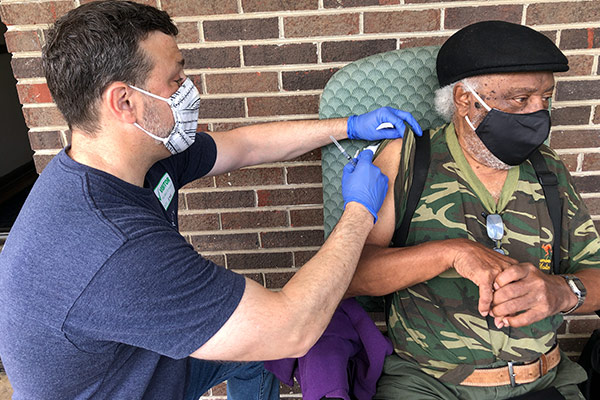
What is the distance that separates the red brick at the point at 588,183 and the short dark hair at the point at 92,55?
72.1 inches

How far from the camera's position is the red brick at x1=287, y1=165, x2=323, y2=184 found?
2.10 metres

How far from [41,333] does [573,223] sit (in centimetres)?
155

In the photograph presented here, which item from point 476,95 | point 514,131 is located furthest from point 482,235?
point 476,95

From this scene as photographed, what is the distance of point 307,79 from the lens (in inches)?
77.2

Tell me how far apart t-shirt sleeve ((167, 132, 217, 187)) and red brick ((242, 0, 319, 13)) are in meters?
0.56

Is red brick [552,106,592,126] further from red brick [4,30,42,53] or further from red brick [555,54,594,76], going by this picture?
red brick [4,30,42,53]

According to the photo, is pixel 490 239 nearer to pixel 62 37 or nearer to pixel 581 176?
pixel 581 176

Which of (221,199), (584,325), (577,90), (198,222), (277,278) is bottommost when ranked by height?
(584,325)

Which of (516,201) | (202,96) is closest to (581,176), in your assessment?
(516,201)

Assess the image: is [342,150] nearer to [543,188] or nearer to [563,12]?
[543,188]

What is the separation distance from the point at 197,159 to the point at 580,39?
5.17ft

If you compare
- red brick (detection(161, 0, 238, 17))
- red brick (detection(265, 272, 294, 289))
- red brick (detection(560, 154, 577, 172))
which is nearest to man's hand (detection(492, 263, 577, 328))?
red brick (detection(560, 154, 577, 172))

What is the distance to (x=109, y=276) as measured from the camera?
1.05m

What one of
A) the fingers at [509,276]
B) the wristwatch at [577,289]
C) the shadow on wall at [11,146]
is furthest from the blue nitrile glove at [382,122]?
the shadow on wall at [11,146]
